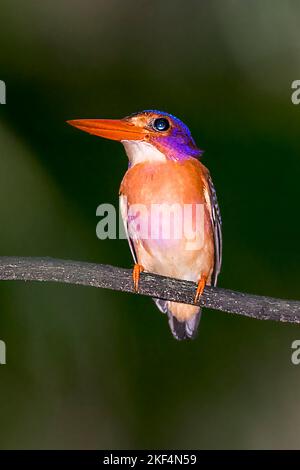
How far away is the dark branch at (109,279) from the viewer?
1883mm

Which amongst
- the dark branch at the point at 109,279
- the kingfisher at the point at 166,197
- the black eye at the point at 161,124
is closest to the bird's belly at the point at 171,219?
the kingfisher at the point at 166,197

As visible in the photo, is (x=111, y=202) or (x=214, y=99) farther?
(x=111, y=202)

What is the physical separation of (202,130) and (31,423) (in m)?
1.25

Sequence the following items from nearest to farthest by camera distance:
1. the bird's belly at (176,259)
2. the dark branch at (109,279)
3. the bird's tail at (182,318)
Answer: the dark branch at (109,279) → the bird's belly at (176,259) → the bird's tail at (182,318)

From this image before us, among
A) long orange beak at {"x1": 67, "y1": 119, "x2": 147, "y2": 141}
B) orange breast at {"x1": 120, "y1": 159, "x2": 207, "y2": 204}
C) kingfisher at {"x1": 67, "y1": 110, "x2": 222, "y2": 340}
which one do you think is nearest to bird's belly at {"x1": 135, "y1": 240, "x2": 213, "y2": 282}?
kingfisher at {"x1": 67, "y1": 110, "x2": 222, "y2": 340}

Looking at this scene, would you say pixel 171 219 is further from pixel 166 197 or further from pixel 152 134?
pixel 152 134

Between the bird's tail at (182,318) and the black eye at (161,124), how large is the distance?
78cm

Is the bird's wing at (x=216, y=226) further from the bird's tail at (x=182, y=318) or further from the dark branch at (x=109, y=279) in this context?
the dark branch at (x=109, y=279)

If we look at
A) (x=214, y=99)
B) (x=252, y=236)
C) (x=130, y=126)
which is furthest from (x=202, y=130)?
(x=252, y=236)

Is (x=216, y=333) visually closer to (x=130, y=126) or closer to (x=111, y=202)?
(x=111, y=202)

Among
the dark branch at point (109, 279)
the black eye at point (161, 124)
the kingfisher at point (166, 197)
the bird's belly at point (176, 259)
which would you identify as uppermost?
the black eye at point (161, 124)

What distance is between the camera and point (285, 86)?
97.7 inches

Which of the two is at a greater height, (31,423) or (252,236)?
(252,236)

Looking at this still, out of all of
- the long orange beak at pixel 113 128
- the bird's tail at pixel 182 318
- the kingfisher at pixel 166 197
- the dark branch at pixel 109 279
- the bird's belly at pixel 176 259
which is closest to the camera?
the dark branch at pixel 109 279
